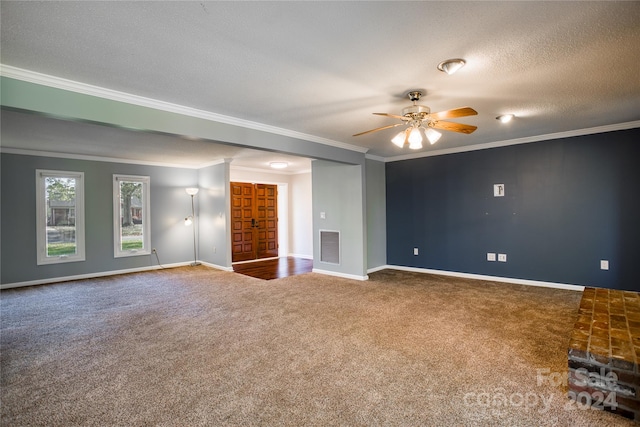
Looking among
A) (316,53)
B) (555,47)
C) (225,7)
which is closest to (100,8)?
(225,7)

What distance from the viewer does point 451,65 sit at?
7.86 ft

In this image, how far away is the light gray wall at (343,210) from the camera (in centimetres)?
566

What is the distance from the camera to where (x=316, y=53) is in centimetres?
226

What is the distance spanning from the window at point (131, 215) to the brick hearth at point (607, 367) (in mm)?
7331

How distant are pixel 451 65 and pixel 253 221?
260 inches

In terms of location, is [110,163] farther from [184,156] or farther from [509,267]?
Result: [509,267]

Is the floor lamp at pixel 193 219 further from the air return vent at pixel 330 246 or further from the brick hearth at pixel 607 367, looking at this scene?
the brick hearth at pixel 607 367

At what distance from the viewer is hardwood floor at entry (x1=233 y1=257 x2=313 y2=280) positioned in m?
6.22

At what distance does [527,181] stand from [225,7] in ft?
16.8

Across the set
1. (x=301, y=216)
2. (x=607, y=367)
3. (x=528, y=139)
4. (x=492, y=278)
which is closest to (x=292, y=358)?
(x=607, y=367)

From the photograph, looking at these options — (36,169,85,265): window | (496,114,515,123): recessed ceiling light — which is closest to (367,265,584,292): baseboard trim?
(496,114,515,123): recessed ceiling light

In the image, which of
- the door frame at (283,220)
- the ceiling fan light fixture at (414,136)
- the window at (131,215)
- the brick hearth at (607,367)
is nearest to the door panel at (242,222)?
the door frame at (283,220)

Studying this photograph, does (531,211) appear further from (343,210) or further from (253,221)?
(253,221)

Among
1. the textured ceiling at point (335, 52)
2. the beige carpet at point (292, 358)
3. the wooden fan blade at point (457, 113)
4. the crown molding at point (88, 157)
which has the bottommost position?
the beige carpet at point (292, 358)
